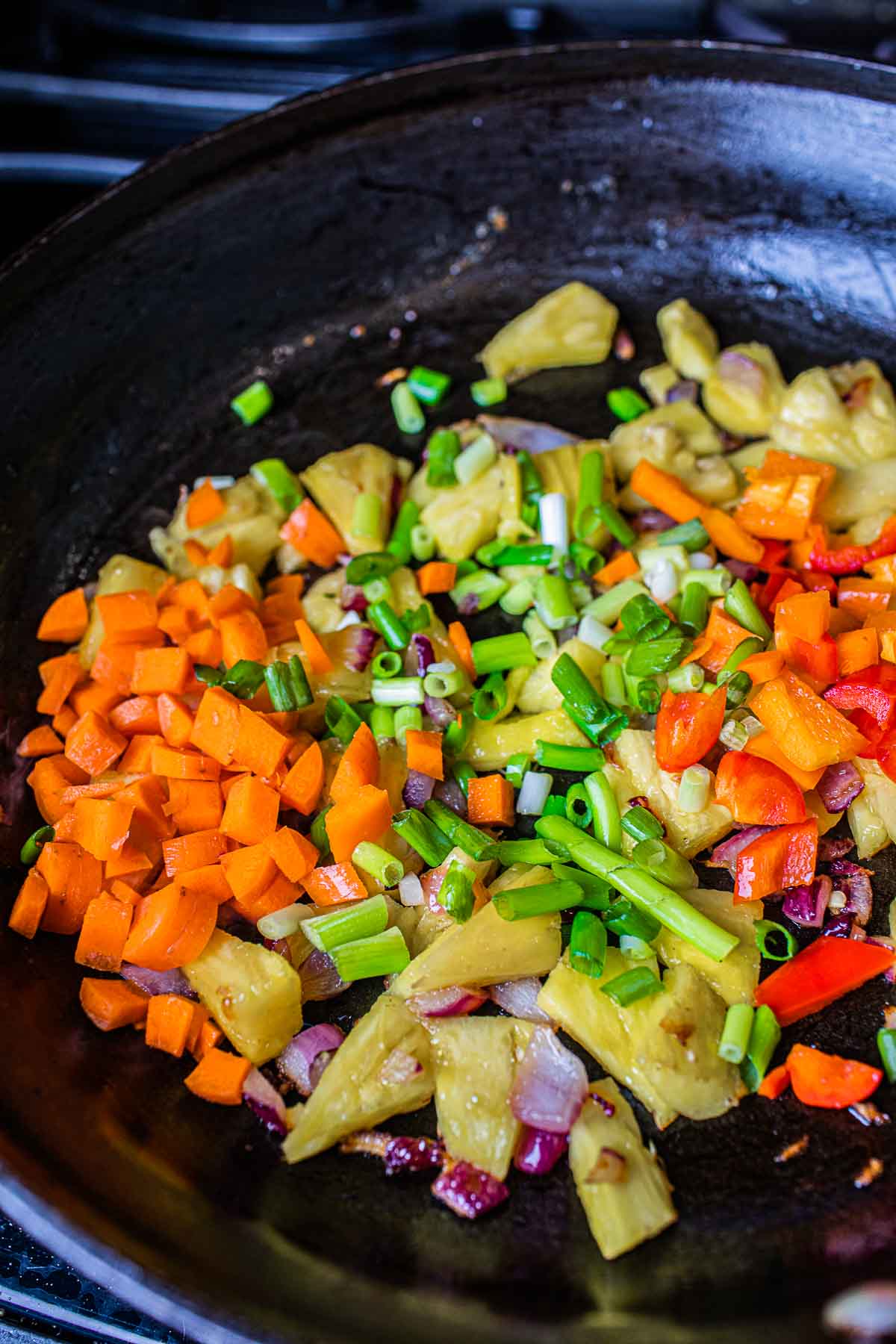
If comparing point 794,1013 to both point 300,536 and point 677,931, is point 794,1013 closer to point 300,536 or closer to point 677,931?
point 677,931

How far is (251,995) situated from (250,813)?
1.27 feet

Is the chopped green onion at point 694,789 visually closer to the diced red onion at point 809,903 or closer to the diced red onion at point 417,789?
the diced red onion at point 809,903

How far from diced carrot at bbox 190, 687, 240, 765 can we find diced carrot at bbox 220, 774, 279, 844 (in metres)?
0.10

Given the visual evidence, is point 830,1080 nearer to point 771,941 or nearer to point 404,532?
point 771,941

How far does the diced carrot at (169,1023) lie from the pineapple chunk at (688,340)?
224 centimetres

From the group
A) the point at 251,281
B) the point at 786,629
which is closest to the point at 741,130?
the point at 251,281

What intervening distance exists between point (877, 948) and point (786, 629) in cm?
71

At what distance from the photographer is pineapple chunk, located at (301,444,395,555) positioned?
3135 millimetres

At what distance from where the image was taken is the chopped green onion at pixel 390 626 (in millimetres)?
2871

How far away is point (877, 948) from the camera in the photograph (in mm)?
2355

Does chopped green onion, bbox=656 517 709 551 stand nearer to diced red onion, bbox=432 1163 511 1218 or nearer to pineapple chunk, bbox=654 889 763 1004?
pineapple chunk, bbox=654 889 763 1004

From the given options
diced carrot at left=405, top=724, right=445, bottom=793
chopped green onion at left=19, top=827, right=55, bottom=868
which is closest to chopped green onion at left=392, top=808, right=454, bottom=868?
diced carrot at left=405, top=724, right=445, bottom=793

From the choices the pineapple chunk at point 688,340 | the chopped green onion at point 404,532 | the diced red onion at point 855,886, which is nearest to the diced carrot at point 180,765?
the chopped green onion at point 404,532

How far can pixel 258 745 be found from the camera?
2.56 meters
